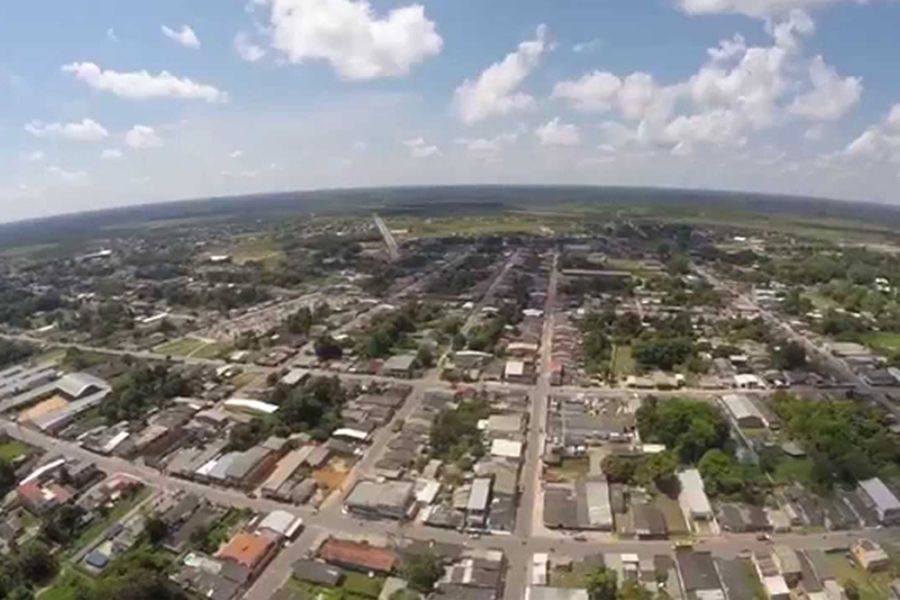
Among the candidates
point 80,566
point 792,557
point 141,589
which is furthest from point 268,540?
point 792,557

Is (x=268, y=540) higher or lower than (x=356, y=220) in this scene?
lower

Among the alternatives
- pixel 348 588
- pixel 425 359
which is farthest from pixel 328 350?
pixel 348 588

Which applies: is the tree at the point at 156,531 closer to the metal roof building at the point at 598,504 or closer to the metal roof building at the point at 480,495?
the metal roof building at the point at 480,495

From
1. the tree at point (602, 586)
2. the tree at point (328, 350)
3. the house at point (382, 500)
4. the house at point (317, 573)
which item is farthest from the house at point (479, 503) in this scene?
the tree at point (328, 350)

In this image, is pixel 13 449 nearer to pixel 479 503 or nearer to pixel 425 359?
pixel 425 359

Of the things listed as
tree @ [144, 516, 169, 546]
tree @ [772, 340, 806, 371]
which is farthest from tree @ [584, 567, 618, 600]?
tree @ [772, 340, 806, 371]

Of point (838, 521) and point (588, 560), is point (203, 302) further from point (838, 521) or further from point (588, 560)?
point (838, 521)
